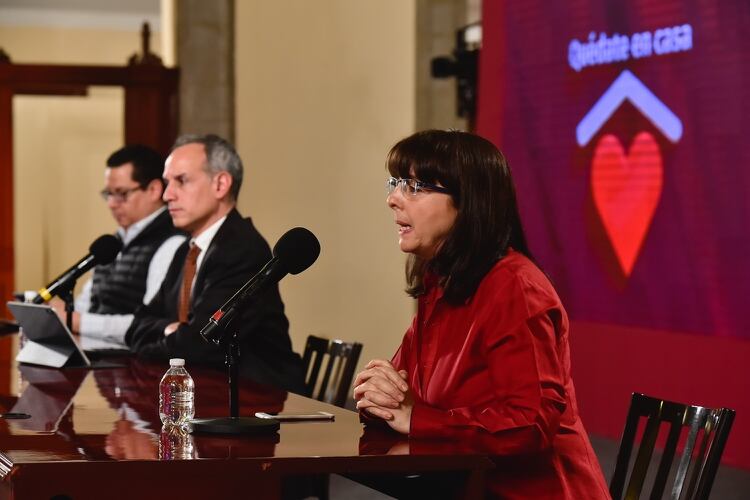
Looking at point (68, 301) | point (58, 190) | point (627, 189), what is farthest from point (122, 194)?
point (58, 190)

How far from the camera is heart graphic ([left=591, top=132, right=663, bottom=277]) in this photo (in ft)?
18.6

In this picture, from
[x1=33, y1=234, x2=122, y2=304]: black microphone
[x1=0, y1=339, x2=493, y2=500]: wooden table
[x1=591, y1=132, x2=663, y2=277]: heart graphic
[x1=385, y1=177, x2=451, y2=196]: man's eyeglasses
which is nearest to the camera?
[x1=0, y1=339, x2=493, y2=500]: wooden table

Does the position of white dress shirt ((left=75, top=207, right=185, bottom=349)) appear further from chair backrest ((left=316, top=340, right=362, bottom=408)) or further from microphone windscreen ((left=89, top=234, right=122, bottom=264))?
chair backrest ((left=316, top=340, right=362, bottom=408))

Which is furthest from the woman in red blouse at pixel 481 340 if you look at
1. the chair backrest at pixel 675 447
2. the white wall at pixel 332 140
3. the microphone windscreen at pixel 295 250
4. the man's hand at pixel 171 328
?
the white wall at pixel 332 140

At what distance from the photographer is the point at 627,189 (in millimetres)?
5812

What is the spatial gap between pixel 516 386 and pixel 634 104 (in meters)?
3.82

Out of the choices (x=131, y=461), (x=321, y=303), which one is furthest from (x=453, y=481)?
(x=321, y=303)

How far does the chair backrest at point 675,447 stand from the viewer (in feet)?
7.30

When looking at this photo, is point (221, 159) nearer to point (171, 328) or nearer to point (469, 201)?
point (171, 328)

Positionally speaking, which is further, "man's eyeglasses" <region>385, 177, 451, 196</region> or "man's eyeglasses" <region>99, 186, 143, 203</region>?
"man's eyeglasses" <region>99, 186, 143, 203</region>

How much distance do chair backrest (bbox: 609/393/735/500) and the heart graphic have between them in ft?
10.9

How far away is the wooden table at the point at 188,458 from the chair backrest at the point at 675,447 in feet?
1.39

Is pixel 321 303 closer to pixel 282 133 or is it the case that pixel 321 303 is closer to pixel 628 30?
pixel 282 133

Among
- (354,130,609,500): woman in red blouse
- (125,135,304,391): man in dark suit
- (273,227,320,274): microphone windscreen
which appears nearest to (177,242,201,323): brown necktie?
(125,135,304,391): man in dark suit
